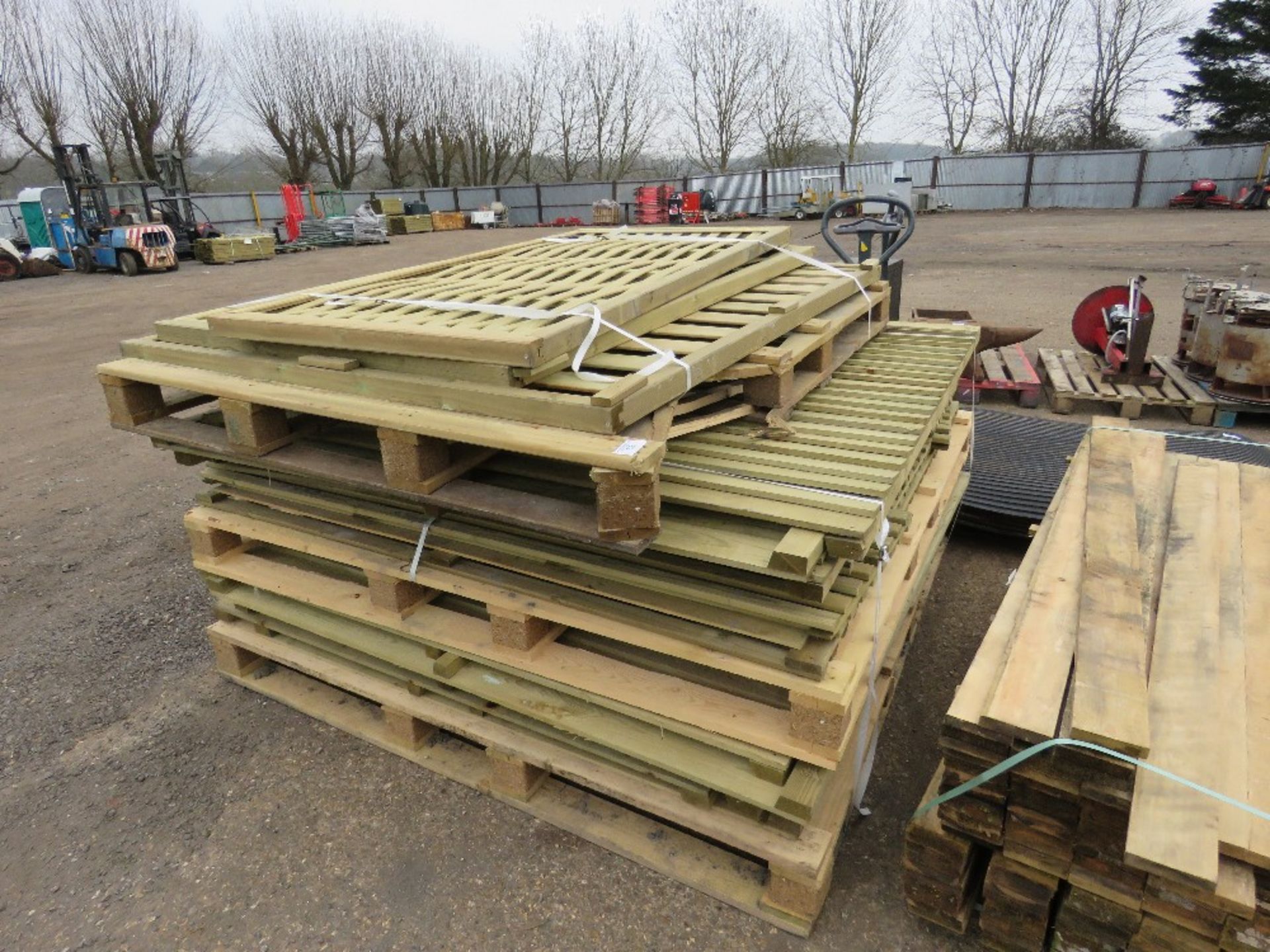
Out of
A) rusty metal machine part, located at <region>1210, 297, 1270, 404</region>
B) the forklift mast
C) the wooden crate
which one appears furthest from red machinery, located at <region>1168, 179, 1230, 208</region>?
the forklift mast

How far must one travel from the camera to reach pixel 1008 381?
6.73m

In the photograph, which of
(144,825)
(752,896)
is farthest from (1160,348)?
(144,825)

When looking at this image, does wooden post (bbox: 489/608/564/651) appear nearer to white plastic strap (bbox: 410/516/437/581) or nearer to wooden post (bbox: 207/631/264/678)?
white plastic strap (bbox: 410/516/437/581)

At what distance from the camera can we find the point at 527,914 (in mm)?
2350

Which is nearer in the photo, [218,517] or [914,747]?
[914,747]

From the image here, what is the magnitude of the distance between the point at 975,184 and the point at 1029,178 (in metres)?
1.61

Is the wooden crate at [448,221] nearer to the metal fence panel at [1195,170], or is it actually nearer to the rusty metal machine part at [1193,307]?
the metal fence panel at [1195,170]

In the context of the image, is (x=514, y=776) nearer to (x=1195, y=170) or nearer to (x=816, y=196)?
(x=816, y=196)

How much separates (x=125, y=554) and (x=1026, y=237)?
19.1 meters

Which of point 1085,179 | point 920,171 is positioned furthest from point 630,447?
point 920,171

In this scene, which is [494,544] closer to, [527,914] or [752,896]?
[527,914]

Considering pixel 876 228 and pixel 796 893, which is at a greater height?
pixel 876 228

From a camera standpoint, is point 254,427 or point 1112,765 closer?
point 1112,765

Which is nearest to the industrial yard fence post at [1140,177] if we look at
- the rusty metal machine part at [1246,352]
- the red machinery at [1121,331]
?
the red machinery at [1121,331]
